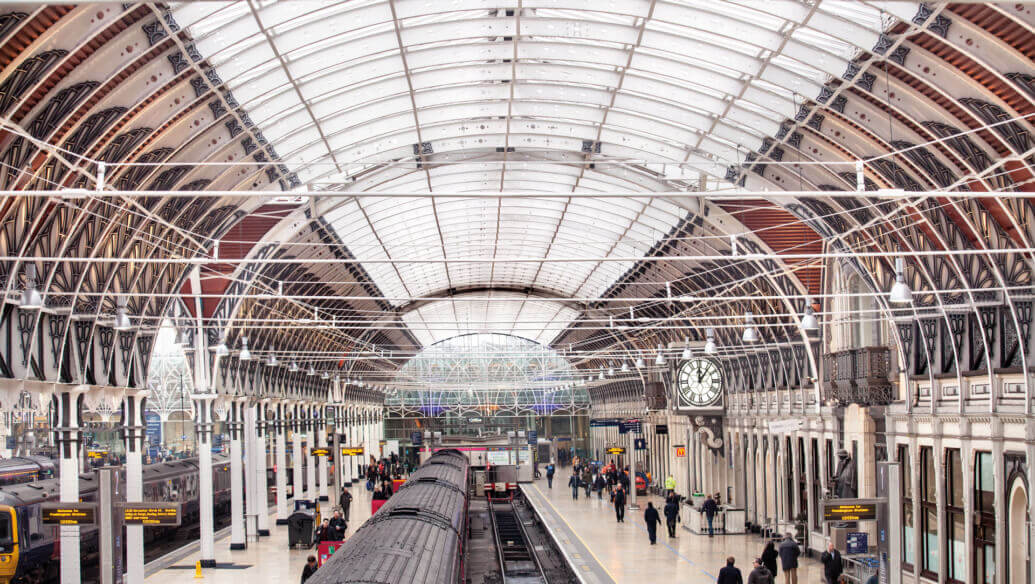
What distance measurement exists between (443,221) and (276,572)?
54.7ft

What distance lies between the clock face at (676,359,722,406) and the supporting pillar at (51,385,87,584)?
2364 centimetres

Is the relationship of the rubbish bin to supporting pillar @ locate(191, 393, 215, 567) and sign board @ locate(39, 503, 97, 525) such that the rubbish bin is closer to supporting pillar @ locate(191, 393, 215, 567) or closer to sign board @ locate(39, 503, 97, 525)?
supporting pillar @ locate(191, 393, 215, 567)

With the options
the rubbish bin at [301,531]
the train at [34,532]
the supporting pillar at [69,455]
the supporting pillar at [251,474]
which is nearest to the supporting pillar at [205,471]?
the rubbish bin at [301,531]

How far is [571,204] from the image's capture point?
39.6 m

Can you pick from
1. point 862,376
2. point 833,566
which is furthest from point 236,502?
point 862,376

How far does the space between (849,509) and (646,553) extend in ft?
50.2

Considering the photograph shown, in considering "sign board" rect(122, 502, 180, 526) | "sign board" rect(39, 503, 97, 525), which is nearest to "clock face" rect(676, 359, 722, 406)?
"sign board" rect(122, 502, 180, 526)

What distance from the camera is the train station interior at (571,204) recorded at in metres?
17.7

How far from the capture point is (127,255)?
82.3ft

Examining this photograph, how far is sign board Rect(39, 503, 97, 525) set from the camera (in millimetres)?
19109

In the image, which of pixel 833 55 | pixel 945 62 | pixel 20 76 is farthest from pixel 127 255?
pixel 945 62

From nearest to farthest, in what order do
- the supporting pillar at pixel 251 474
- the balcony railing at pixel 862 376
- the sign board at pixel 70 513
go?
the sign board at pixel 70 513
the balcony railing at pixel 862 376
the supporting pillar at pixel 251 474

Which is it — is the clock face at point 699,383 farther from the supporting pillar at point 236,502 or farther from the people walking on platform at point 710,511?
the supporting pillar at point 236,502

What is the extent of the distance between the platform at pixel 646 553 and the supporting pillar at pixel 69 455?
1282 centimetres
